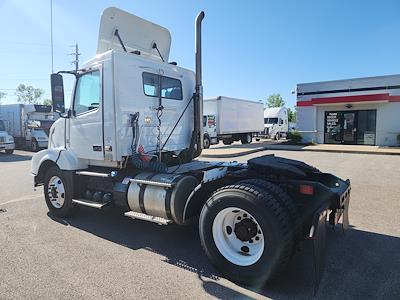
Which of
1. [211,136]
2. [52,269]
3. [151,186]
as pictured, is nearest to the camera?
[52,269]

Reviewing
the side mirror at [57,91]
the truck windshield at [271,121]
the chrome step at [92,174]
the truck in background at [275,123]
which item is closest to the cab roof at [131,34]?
the side mirror at [57,91]

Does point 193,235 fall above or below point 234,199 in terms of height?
below

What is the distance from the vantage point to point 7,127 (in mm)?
24500

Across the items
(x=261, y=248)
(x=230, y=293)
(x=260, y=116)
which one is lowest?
(x=230, y=293)

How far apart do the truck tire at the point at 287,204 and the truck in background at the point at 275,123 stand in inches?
1193

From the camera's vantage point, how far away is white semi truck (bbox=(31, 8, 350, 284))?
3.62 meters

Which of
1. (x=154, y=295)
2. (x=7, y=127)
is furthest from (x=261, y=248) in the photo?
(x=7, y=127)

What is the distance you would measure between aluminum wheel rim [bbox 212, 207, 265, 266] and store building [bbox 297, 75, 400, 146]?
71.1ft

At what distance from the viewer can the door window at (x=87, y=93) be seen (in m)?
5.59

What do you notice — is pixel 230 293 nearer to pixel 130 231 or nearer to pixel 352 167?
pixel 130 231

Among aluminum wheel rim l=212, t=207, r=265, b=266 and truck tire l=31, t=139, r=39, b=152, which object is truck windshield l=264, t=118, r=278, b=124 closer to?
truck tire l=31, t=139, r=39, b=152

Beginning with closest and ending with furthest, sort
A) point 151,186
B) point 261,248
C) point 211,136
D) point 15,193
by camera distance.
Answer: point 261,248 → point 151,186 → point 15,193 → point 211,136

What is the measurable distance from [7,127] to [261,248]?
26.1 m

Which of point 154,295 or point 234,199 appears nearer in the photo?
point 154,295
